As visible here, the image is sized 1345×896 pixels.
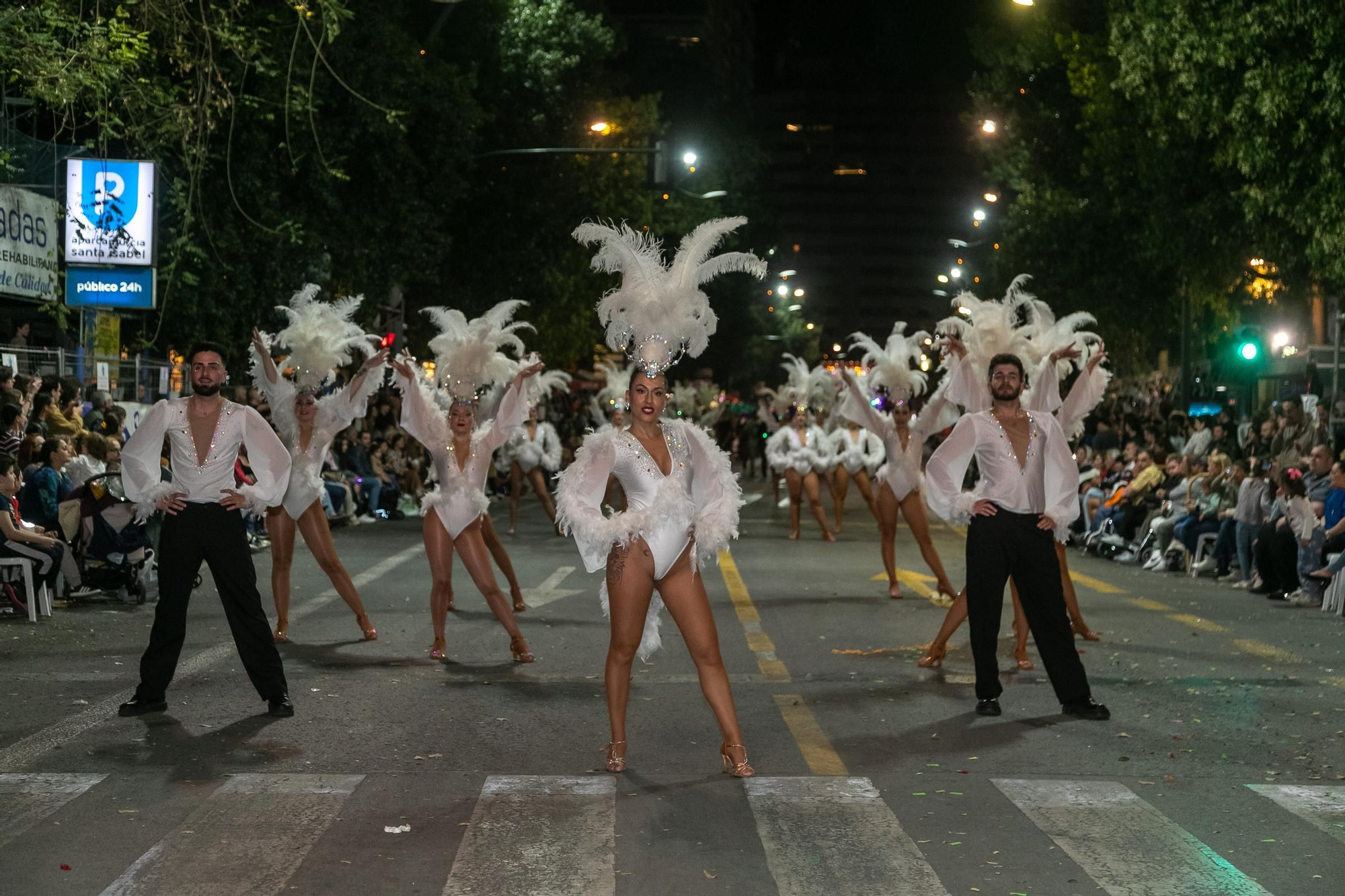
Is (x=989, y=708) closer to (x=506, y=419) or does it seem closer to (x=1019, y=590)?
(x=1019, y=590)

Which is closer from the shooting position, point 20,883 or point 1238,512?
point 20,883

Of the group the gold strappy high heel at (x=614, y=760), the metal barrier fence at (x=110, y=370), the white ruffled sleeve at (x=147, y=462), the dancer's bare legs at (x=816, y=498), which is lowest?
the gold strappy high heel at (x=614, y=760)

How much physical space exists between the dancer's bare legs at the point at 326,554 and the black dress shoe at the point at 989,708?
197 inches

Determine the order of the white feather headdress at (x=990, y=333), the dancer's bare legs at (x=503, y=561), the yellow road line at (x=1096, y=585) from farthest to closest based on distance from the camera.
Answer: the yellow road line at (x=1096, y=585) < the dancer's bare legs at (x=503, y=561) < the white feather headdress at (x=990, y=333)

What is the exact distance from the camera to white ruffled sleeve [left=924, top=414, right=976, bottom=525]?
31.9 feet

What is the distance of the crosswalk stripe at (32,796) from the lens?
6.63 meters

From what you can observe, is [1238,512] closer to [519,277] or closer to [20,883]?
[20,883]

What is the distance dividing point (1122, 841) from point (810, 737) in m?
2.41

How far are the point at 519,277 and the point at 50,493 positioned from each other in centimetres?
2669

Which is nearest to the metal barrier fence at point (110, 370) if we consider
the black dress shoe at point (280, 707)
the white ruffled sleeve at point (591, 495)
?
the black dress shoe at point (280, 707)

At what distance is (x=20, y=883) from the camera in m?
5.77

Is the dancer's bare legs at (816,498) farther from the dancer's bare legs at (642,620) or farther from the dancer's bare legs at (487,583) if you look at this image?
the dancer's bare legs at (642,620)

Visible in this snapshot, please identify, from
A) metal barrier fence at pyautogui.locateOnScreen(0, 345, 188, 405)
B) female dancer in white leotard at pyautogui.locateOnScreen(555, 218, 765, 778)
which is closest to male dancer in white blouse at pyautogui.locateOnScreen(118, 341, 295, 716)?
female dancer in white leotard at pyautogui.locateOnScreen(555, 218, 765, 778)

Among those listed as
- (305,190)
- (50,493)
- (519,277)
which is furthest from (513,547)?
(519,277)
